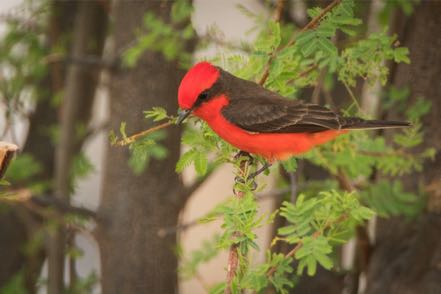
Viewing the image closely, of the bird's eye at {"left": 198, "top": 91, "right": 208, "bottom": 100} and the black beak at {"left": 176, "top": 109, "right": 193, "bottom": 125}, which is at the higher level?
the bird's eye at {"left": 198, "top": 91, "right": 208, "bottom": 100}

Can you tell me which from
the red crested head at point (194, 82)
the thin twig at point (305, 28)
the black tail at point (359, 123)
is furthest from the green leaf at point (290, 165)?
the red crested head at point (194, 82)

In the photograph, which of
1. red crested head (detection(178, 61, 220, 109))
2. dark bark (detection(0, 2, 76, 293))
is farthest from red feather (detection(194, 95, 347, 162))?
dark bark (detection(0, 2, 76, 293))

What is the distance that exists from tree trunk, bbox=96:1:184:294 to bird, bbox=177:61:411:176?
0.60 metres

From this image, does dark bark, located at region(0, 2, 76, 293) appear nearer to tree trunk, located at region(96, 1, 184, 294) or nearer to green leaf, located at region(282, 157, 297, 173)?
tree trunk, located at region(96, 1, 184, 294)

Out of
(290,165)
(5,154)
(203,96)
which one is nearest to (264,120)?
(290,165)

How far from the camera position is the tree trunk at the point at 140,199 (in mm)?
3457

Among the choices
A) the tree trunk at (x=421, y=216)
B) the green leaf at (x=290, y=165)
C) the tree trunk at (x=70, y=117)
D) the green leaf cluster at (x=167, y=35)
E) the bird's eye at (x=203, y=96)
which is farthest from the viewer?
the tree trunk at (x=70, y=117)

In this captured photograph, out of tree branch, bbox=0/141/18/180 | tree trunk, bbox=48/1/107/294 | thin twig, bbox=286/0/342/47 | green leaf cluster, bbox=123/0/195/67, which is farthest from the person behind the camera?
tree trunk, bbox=48/1/107/294

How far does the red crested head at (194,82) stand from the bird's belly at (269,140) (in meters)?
0.17

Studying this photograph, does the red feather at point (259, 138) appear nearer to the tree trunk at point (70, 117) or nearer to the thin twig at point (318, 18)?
the thin twig at point (318, 18)

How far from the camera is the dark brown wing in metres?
2.88

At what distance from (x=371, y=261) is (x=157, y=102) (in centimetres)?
139

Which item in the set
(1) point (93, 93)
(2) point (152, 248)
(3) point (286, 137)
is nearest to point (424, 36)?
(3) point (286, 137)

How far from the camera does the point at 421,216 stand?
3.70m
